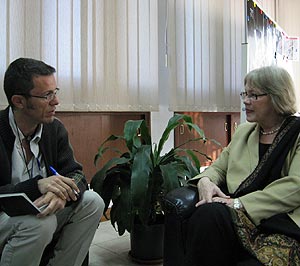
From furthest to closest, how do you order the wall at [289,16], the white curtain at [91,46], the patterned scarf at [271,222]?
the wall at [289,16], the white curtain at [91,46], the patterned scarf at [271,222]

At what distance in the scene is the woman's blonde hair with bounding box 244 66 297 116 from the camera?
1.61m

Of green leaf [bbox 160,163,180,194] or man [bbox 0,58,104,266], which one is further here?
green leaf [bbox 160,163,180,194]

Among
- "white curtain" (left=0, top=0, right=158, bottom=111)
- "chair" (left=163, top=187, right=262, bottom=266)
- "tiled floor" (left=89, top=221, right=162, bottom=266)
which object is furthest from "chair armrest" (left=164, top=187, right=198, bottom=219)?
"white curtain" (left=0, top=0, right=158, bottom=111)

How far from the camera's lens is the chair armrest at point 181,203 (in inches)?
58.0

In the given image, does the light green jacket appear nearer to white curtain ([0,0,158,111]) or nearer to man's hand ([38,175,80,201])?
man's hand ([38,175,80,201])

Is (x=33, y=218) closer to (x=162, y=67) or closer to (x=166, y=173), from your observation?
(x=166, y=173)

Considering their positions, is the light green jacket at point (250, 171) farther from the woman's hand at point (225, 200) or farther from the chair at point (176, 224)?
the chair at point (176, 224)

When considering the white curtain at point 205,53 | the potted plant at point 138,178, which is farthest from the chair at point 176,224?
the white curtain at point 205,53

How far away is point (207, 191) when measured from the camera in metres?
1.57

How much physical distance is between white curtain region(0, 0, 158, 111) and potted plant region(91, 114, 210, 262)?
2.84ft

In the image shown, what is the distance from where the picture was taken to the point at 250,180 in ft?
5.13

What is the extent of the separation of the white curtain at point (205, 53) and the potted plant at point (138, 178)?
1.47m

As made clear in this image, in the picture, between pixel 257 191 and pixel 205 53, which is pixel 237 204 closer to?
pixel 257 191

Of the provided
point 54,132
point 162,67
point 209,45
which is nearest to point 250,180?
point 54,132
